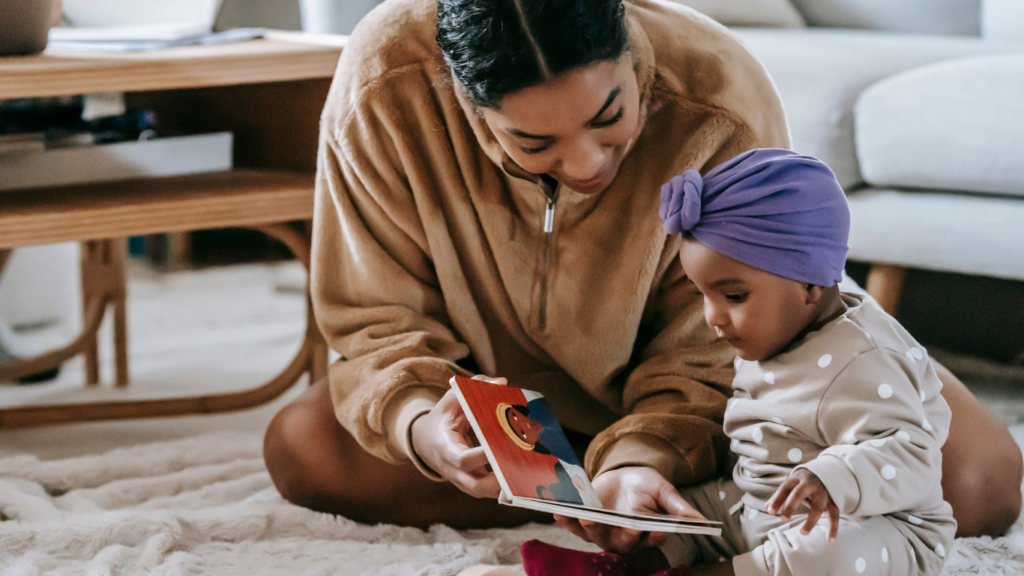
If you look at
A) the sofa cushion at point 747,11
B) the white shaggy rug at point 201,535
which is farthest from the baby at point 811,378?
the sofa cushion at point 747,11

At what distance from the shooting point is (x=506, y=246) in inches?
38.7

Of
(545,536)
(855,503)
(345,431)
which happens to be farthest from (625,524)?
(345,431)

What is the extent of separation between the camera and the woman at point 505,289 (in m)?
0.89

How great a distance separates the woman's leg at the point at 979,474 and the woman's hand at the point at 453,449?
1.54 feet

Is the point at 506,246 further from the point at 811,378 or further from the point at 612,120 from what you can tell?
the point at 811,378

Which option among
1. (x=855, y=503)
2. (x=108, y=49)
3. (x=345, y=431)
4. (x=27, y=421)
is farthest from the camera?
(x=27, y=421)

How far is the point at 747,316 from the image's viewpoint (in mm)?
737

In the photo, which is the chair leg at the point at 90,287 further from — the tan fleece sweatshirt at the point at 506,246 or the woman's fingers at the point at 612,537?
the woman's fingers at the point at 612,537

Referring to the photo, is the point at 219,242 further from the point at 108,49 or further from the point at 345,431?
the point at 345,431

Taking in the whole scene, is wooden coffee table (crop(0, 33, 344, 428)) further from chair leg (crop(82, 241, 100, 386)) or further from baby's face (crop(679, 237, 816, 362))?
baby's face (crop(679, 237, 816, 362))

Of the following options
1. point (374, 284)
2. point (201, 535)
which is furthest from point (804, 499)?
point (201, 535)

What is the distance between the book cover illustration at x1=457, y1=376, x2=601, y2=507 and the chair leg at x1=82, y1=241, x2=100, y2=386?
99 centimetres

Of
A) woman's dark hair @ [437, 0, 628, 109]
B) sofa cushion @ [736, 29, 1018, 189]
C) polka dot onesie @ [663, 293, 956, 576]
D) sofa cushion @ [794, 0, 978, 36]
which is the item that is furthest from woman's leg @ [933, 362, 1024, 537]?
sofa cushion @ [794, 0, 978, 36]

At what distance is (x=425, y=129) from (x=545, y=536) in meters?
0.46
